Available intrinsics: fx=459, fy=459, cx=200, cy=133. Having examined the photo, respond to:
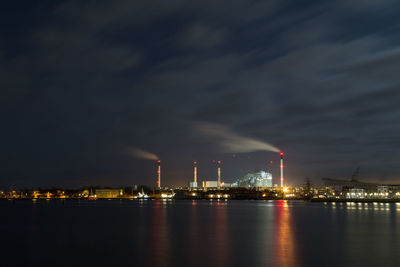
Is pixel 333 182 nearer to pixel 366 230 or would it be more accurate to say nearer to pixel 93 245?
pixel 366 230

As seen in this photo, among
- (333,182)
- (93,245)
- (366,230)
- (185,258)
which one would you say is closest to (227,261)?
(185,258)

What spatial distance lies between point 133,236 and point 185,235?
3.79 meters

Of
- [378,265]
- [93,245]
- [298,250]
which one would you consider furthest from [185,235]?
[378,265]

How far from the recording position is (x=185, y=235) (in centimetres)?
3378

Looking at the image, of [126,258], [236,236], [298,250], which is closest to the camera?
[126,258]

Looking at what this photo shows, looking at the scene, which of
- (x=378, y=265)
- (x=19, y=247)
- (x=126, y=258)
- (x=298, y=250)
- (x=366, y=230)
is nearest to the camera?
(x=378, y=265)

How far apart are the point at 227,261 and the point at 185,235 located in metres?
12.7

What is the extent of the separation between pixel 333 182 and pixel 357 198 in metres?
26.3

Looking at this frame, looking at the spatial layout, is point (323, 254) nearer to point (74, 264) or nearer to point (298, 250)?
point (298, 250)

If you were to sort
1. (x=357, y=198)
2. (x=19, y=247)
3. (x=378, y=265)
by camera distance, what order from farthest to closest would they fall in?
1. (x=357, y=198)
2. (x=19, y=247)
3. (x=378, y=265)

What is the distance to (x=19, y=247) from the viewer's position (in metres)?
27.4

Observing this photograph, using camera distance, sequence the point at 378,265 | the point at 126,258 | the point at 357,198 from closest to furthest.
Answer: the point at 378,265 → the point at 126,258 → the point at 357,198

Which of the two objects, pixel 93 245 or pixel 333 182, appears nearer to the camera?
A: pixel 93 245

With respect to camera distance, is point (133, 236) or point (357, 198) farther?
point (357, 198)
